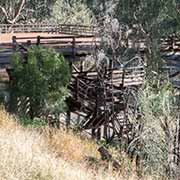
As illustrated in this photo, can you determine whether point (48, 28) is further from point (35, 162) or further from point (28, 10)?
point (35, 162)

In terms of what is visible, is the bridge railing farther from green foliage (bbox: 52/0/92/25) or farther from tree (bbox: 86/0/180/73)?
tree (bbox: 86/0/180/73)

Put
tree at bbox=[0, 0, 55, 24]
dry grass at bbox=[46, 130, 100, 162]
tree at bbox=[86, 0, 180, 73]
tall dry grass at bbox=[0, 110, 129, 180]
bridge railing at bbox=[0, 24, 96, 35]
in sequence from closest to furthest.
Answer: tall dry grass at bbox=[0, 110, 129, 180], dry grass at bbox=[46, 130, 100, 162], tree at bbox=[86, 0, 180, 73], bridge railing at bbox=[0, 24, 96, 35], tree at bbox=[0, 0, 55, 24]

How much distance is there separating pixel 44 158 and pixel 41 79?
26.6ft

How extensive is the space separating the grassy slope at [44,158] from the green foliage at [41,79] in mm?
4448

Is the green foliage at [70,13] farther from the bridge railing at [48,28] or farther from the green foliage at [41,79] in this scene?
the green foliage at [41,79]

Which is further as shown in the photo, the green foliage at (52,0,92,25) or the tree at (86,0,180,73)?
the green foliage at (52,0,92,25)

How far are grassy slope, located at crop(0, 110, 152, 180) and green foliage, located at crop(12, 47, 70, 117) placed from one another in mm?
4448

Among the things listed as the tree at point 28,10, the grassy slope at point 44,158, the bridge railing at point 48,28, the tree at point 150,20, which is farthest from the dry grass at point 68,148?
the tree at point 28,10

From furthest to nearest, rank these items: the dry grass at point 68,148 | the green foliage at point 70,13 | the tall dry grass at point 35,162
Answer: the green foliage at point 70,13 < the dry grass at point 68,148 < the tall dry grass at point 35,162

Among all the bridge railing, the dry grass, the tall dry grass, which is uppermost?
the bridge railing

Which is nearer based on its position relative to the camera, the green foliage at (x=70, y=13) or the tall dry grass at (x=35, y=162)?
the tall dry grass at (x=35, y=162)

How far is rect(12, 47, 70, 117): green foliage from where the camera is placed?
50.7ft

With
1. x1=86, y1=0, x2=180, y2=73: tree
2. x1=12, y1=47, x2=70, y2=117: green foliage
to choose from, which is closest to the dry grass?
x1=12, y1=47, x2=70, y2=117: green foliage

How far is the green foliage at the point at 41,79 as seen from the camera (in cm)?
1545
